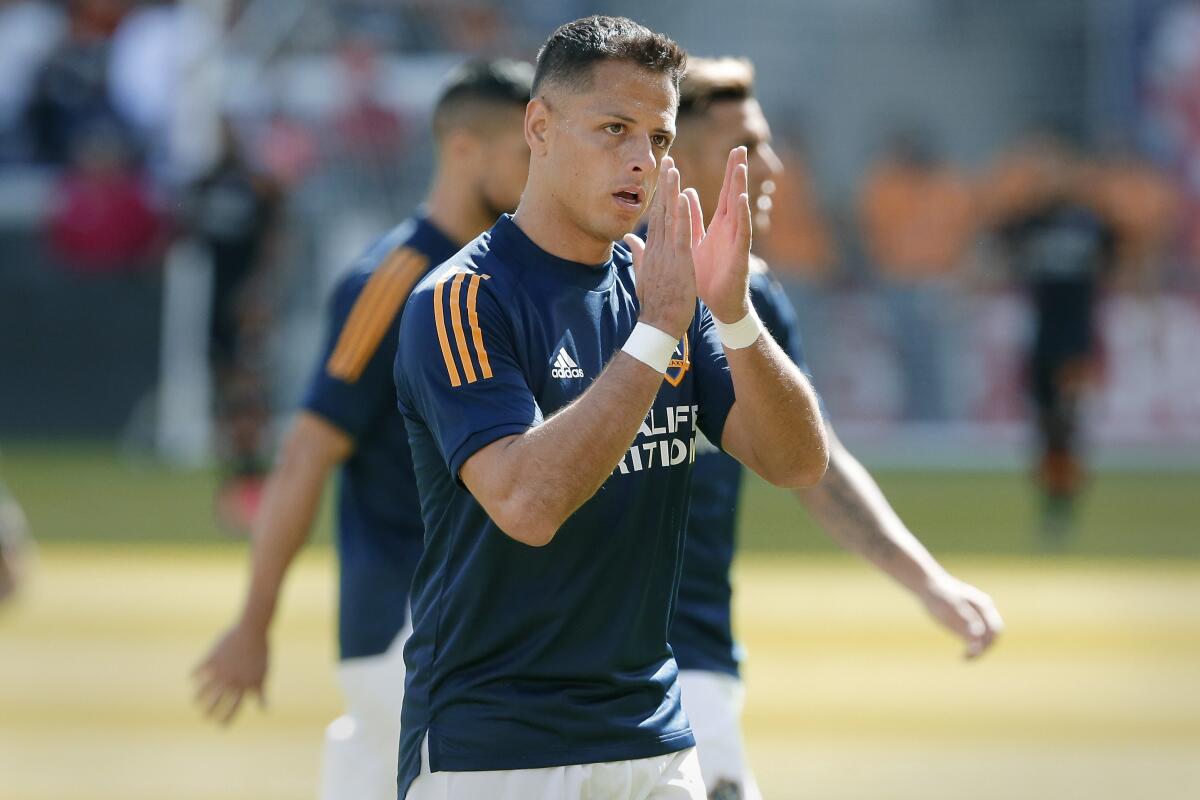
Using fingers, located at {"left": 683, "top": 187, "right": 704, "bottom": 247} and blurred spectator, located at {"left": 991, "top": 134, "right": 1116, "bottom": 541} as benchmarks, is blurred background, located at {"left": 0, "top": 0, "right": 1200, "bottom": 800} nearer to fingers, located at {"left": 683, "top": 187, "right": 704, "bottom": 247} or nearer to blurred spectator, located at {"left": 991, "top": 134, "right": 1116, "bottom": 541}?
blurred spectator, located at {"left": 991, "top": 134, "right": 1116, "bottom": 541}

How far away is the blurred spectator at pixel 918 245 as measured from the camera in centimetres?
2148

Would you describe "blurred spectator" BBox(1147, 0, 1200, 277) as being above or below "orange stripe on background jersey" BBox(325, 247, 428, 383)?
above

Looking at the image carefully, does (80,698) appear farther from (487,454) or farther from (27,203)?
(27,203)

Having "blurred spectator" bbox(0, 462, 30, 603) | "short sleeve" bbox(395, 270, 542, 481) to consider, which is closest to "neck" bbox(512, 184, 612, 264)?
"short sleeve" bbox(395, 270, 542, 481)

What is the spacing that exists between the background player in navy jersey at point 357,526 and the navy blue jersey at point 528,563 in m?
1.42

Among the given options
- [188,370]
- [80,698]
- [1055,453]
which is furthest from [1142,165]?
[80,698]

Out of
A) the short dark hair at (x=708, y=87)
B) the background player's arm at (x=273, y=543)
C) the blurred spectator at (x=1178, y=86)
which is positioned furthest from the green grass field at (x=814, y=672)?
the blurred spectator at (x=1178, y=86)

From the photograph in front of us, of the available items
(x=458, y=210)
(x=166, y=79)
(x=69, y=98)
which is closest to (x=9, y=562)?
(x=458, y=210)

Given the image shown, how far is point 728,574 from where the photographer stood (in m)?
4.76

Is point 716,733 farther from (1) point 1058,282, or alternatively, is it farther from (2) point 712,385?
(1) point 1058,282

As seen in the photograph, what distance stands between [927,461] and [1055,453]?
5.13m

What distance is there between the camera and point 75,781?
7301 millimetres

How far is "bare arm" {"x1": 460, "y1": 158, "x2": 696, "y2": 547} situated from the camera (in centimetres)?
328

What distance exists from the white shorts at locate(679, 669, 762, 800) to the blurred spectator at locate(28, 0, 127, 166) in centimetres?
1887
